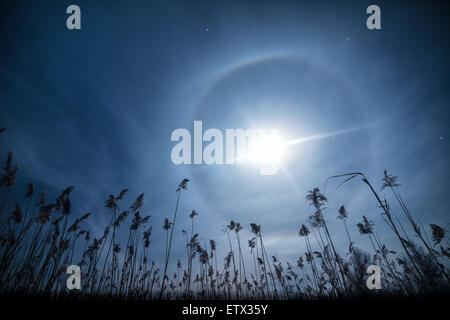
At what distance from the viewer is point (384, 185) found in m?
16.8

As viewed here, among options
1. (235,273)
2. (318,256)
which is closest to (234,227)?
(235,273)

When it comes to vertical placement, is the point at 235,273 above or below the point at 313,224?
below

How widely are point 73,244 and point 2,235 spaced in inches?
146

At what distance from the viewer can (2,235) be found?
9391mm
